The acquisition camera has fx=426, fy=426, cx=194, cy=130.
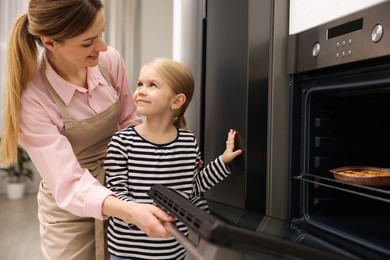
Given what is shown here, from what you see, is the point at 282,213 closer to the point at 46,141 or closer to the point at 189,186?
the point at 189,186

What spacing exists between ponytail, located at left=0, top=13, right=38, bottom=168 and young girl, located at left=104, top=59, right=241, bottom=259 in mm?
265

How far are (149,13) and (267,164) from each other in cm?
159

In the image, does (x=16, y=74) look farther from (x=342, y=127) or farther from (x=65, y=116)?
(x=342, y=127)

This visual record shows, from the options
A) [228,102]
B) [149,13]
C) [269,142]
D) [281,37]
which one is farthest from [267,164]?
[149,13]

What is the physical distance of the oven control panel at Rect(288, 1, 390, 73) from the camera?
2.79 ft

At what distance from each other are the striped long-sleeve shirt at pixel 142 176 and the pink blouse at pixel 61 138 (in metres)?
0.08

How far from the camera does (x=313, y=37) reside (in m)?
1.08

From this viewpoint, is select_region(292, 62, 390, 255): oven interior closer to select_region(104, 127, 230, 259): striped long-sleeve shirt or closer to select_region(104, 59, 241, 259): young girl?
select_region(104, 59, 241, 259): young girl

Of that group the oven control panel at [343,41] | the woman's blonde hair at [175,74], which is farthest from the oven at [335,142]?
the woman's blonde hair at [175,74]

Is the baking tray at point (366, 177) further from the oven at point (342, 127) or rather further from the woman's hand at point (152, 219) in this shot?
the woman's hand at point (152, 219)

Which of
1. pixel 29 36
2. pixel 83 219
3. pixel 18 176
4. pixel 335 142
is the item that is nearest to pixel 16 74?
pixel 29 36

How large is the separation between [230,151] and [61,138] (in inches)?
18.5

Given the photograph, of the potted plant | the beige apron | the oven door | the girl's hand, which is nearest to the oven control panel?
the girl's hand

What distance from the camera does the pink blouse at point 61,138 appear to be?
1.08m
